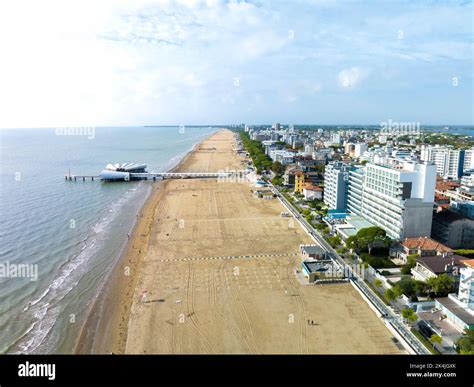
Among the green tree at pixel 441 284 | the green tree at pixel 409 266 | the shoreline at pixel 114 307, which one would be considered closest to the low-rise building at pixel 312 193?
the green tree at pixel 409 266

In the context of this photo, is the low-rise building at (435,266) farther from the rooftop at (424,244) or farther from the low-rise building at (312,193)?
the low-rise building at (312,193)

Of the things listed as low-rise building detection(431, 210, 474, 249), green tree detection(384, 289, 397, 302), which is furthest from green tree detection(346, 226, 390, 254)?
green tree detection(384, 289, 397, 302)

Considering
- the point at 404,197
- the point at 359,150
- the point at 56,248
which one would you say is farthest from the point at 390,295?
the point at 359,150

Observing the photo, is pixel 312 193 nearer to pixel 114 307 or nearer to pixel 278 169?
pixel 278 169

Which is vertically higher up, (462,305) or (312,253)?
(312,253)

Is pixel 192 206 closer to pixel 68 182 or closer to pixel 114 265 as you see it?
pixel 114 265
